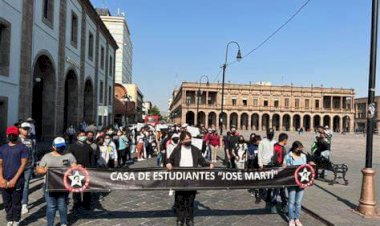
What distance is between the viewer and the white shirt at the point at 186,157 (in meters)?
6.57

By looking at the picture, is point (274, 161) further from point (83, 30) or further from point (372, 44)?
point (83, 30)

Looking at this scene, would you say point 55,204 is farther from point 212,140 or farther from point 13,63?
point 212,140

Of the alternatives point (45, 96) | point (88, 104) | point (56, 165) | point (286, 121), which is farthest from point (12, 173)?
point (286, 121)

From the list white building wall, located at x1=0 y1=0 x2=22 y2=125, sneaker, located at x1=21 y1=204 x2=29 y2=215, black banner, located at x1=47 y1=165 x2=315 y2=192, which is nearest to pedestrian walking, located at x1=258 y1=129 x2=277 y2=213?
black banner, located at x1=47 y1=165 x2=315 y2=192

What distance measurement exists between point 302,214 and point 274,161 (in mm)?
1300

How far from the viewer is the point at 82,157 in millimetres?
7621

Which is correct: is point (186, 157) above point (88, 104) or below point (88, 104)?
below

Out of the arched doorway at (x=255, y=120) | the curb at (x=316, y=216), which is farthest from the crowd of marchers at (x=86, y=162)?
the arched doorway at (x=255, y=120)

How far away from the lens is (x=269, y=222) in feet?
23.8

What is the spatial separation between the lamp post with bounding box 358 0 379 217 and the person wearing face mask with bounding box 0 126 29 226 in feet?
21.6

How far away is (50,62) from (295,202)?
58.1 feet

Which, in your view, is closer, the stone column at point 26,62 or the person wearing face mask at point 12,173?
the person wearing face mask at point 12,173

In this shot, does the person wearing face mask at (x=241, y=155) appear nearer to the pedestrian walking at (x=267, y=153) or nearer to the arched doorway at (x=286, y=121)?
the pedestrian walking at (x=267, y=153)

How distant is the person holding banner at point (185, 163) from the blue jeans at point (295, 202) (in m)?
1.77
